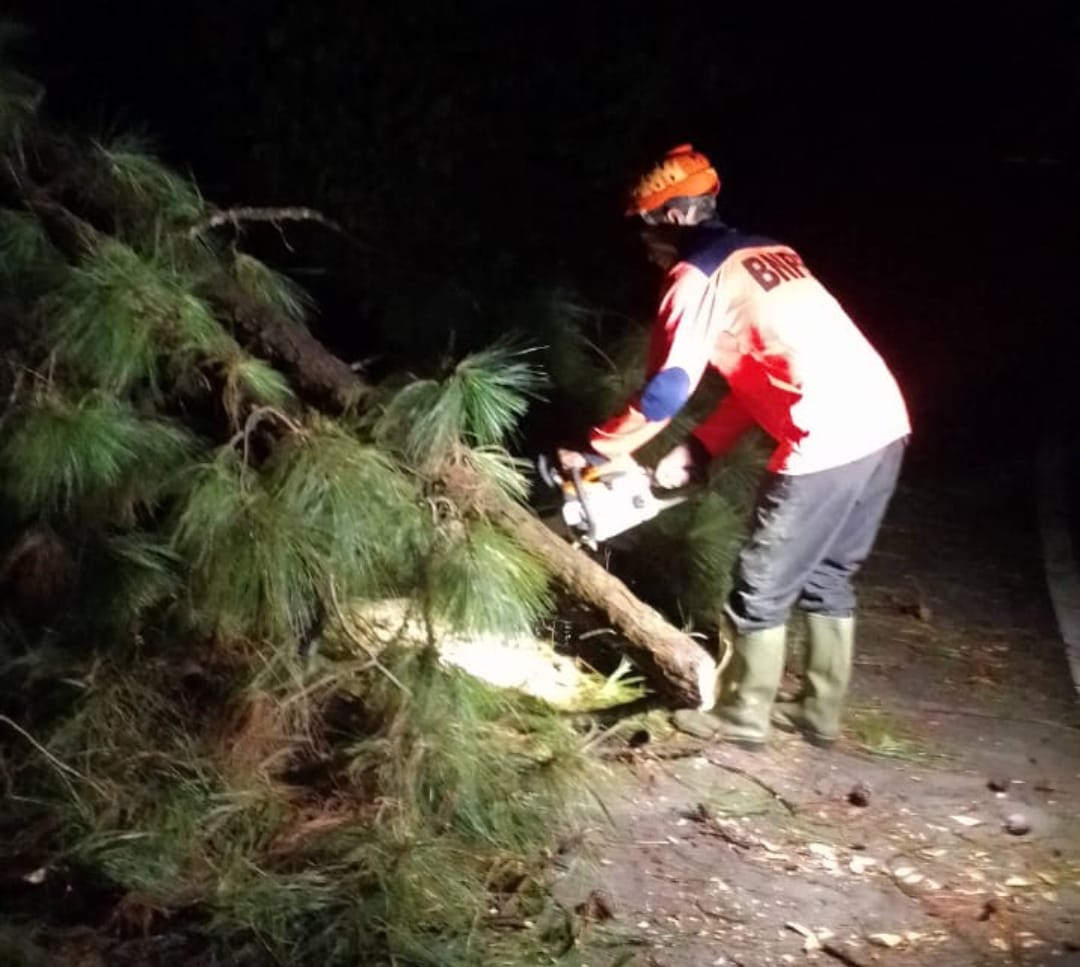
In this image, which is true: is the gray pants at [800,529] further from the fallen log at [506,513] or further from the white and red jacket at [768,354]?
the fallen log at [506,513]

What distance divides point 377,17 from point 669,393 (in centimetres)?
233

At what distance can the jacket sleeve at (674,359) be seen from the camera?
4168 millimetres

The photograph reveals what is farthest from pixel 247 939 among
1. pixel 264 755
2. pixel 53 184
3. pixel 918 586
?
pixel 918 586

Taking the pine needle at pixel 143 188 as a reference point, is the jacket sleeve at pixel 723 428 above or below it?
below

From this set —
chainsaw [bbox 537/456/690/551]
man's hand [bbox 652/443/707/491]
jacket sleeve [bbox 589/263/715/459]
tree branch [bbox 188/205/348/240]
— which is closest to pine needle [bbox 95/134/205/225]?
tree branch [bbox 188/205/348/240]

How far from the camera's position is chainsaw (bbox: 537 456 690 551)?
4285 millimetres

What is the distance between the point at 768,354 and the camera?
4223 mm

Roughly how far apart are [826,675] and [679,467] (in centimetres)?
75

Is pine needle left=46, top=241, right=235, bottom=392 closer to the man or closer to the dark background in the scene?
the dark background

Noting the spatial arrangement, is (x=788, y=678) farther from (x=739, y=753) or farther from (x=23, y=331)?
(x=23, y=331)

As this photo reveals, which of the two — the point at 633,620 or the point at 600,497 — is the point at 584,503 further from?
the point at 633,620

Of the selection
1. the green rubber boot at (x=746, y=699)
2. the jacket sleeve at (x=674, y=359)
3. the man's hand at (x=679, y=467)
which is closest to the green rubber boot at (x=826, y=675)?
the green rubber boot at (x=746, y=699)

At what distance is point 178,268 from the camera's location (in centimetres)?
406

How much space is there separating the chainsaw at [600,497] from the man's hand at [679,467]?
164mm
